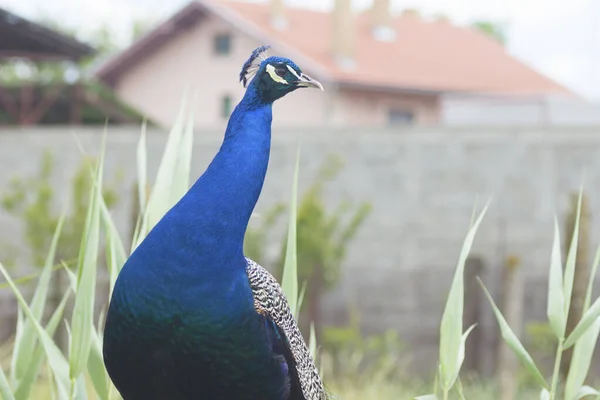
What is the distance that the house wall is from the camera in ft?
70.8

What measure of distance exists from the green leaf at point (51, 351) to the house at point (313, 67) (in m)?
17.5

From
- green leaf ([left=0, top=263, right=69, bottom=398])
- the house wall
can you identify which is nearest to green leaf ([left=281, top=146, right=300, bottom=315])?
green leaf ([left=0, top=263, right=69, bottom=398])

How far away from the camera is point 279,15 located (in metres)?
24.3

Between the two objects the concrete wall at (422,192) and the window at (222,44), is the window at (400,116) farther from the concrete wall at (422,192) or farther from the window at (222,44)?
the concrete wall at (422,192)

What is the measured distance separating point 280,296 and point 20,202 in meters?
7.07

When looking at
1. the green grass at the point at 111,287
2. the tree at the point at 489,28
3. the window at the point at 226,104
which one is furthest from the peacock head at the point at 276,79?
the tree at the point at 489,28

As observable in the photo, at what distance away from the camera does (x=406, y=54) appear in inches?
984

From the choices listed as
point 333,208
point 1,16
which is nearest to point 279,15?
point 1,16

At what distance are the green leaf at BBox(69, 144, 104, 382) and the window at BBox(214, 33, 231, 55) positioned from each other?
20.4 m

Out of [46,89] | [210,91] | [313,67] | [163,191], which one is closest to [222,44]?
[210,91]

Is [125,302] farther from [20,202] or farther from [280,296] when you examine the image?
[20,202]

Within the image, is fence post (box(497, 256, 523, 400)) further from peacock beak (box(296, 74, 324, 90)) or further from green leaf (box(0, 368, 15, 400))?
green leaf (box(0, 368, 15, 400))

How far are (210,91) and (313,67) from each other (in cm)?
366

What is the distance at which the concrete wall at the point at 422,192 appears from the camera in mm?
9039
